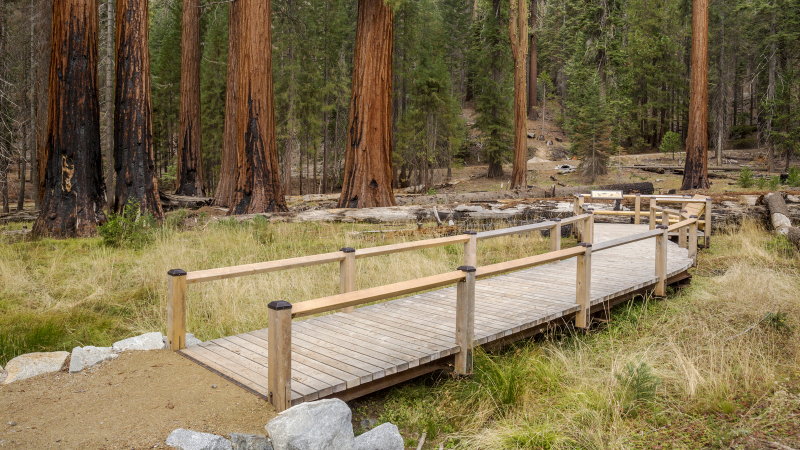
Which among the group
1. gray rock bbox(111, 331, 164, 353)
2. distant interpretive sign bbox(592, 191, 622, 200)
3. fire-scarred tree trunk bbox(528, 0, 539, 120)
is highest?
fire-scarred tree trunk bbox(528, 0, 539, 120)

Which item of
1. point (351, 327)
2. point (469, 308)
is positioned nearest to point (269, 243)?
point (351, 327)

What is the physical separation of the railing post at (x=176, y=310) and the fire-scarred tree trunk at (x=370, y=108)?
9617mm

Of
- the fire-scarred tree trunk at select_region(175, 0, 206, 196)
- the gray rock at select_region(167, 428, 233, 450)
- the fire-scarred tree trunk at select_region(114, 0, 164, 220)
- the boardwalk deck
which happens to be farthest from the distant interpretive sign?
the fire-scarred tree trunk at select_region(175, 0, 206, 196)

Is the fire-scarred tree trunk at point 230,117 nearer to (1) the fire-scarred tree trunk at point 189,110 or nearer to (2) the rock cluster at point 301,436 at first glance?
(1) the fire-scarred tree trunk at point 189,110

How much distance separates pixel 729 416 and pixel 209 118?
31376 millimetres

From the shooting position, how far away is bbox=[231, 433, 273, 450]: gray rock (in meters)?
3.20

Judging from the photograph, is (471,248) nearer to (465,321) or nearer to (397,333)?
(397,333)

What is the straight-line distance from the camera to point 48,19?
19.3 m

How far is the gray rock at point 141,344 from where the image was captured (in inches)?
180

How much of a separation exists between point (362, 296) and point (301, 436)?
1.11 m

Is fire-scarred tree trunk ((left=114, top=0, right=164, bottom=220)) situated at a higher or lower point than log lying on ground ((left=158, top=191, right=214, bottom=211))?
higher

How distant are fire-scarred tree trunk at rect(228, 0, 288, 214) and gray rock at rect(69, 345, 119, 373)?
9.11 m

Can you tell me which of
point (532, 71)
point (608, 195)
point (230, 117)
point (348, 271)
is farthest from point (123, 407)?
point (532, 71)

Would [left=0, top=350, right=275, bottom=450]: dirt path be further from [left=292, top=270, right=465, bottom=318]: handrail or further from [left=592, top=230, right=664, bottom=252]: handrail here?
[left=592, top=230, right=664, bottom=252]: handrail
